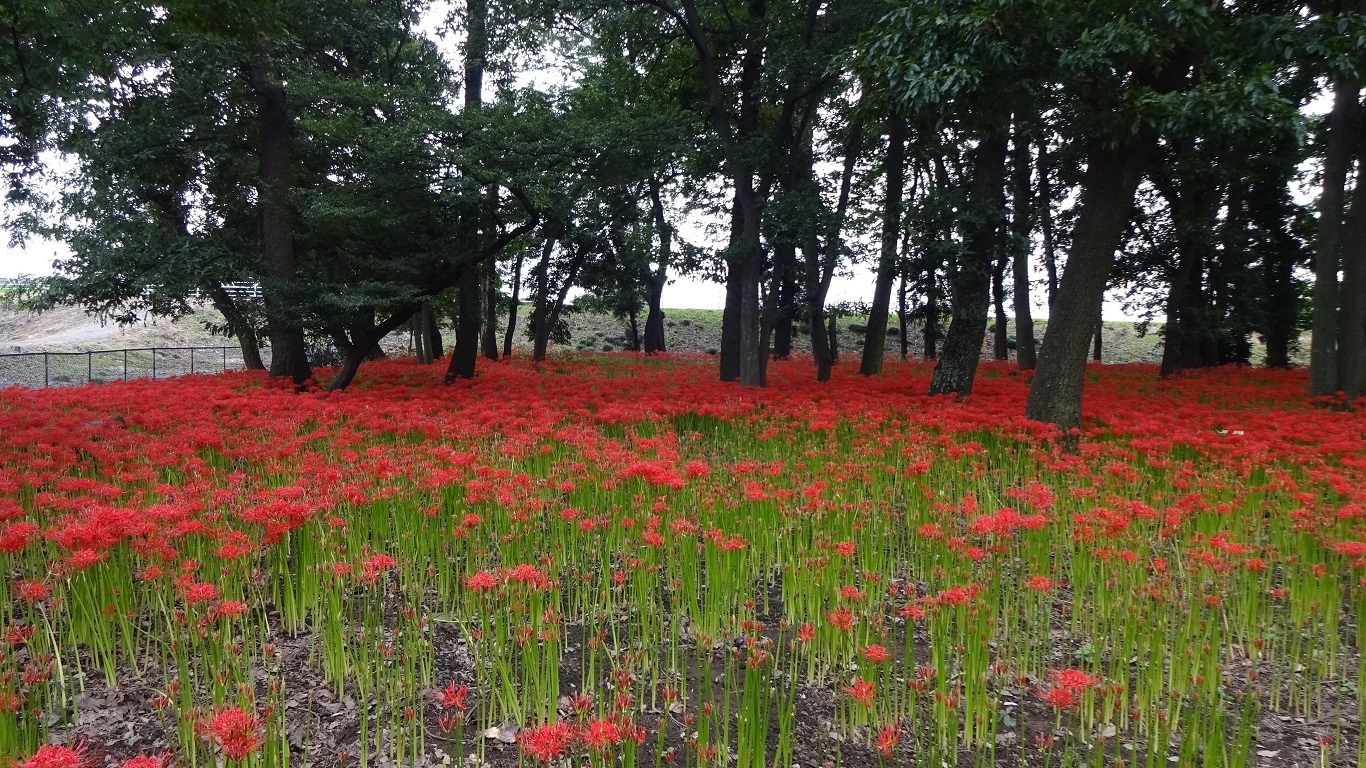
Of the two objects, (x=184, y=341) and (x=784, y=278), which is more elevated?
(x=784, y=278)

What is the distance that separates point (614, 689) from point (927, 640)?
6.93 ft

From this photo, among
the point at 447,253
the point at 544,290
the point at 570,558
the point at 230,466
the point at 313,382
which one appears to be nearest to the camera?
the point at 570,558

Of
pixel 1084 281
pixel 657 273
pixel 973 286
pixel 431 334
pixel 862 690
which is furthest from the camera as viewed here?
pixel 657 273

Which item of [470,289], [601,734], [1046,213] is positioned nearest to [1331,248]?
[1046,213]

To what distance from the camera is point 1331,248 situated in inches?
463

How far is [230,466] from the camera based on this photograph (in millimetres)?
7426

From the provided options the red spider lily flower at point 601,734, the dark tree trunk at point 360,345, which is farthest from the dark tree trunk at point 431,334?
the red spider lily flower at point 601,734

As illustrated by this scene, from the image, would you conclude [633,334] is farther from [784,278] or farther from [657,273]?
[784,278]

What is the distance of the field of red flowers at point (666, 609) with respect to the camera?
3025 mm

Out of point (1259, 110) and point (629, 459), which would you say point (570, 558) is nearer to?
point (629, 459)

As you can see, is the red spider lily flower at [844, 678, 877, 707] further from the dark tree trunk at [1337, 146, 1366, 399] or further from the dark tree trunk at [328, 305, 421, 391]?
the dark tree trunk at [1337, 146, 1366, 399]

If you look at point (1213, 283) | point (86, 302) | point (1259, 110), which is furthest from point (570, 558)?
point (1213, 283)

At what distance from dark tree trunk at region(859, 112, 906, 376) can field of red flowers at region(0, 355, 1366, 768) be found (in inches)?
294

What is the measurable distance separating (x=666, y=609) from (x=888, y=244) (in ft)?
37.3
